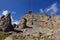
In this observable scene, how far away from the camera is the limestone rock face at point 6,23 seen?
386 ft

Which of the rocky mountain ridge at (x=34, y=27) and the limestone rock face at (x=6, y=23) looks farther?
the limestone rock face at (x=6, y=23)

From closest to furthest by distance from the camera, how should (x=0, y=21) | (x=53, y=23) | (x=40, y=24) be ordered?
(x=0, y=21), (x=53, y=23), (x=40, y=24)

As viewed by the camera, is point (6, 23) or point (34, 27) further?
point (34, 27)

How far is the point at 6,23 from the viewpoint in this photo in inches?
4759

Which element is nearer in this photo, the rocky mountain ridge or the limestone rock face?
the rocky mountain ridge

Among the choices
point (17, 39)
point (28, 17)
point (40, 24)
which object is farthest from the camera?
point (28, 17)

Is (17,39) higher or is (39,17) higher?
(39,17)

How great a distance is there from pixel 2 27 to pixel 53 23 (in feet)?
172

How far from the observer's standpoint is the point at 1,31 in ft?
374

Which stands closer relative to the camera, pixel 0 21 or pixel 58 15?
pixel 0 21

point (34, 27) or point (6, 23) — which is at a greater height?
point (6, 23)

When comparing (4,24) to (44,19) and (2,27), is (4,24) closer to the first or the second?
(2,27)

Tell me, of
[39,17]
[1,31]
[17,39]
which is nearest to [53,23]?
A: [39,17]

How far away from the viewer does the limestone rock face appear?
117519mm
